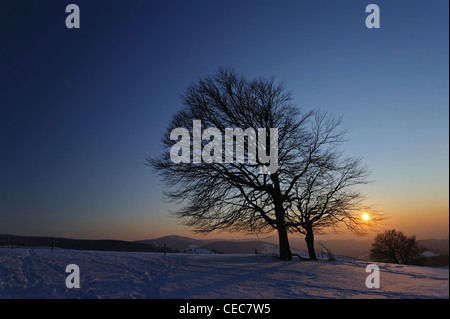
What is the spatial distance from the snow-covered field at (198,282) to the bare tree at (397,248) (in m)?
35.2

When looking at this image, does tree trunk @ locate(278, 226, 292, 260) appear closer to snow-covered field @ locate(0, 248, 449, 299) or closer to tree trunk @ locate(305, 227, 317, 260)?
tree trunk @ locate(305, 227, 317, 260)

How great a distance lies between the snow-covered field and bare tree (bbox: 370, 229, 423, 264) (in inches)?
1385

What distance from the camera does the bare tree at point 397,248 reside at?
125ft

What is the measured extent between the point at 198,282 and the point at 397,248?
42.8 meters

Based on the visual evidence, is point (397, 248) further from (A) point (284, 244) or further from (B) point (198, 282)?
(B) point (198, 282)

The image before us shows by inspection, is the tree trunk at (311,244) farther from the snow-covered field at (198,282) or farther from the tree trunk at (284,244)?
the snow-covered field at (198,282)

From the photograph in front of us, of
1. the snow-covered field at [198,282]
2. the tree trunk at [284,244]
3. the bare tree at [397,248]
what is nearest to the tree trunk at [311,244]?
the tree trunk at [284,244]

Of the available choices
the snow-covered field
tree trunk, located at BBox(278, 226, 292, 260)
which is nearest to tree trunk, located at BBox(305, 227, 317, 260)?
tree trunk, located at BBox(278, 226, 292, 260)

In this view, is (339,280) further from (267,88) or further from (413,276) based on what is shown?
(267,88)

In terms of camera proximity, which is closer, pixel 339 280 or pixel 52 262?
pixel 339 280

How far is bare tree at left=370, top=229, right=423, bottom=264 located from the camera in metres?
38.2
